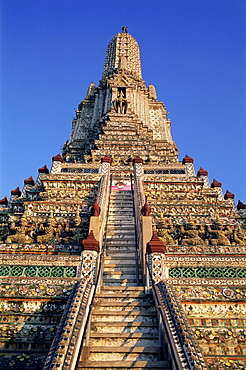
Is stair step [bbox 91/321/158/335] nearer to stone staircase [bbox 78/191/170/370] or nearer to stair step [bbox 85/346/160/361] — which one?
stone staircase [bbox 78/191/170/370]

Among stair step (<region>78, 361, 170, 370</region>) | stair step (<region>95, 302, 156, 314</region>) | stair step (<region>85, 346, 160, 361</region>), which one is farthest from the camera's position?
stair step (<region>95, 302, 156, 314</region>)

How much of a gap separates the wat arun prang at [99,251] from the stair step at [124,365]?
627mm

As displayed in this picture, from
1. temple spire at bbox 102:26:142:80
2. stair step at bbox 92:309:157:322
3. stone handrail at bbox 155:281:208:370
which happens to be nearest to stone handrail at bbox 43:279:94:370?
stair step at bbox 92:309:157:322

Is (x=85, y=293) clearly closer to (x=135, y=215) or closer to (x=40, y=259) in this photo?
(x=40, y=259)

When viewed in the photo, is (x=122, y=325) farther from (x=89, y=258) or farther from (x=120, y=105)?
(x=120, y=105)

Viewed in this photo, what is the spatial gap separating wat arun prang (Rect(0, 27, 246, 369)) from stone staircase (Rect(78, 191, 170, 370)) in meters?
0.68

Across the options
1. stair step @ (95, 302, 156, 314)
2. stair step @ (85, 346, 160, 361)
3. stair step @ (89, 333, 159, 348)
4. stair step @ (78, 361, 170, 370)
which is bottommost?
stair step @ (78, 361, 170, 370)

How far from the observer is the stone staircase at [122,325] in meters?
7.88

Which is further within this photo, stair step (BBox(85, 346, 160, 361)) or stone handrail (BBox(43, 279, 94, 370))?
stair step (BBox(85, 346, 160, 361))

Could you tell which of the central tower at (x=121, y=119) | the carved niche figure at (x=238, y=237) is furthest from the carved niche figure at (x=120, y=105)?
the carved niche figure at (x=238, y=237)

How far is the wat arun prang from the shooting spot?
29.6 feet

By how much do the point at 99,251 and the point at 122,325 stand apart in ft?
10.8

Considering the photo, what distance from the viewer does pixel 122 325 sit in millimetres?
9102

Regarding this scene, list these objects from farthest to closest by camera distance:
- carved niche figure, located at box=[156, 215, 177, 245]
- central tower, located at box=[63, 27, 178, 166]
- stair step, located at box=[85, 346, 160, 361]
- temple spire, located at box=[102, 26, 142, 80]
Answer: temple spire, located at box=[102, 26, 142, 80], central tower, located at box=[63, 27, 178, 166], carved niche figure, located at box=[156, 215, 177, 245], stair step, located at box=[85, 346, 160, 361]
